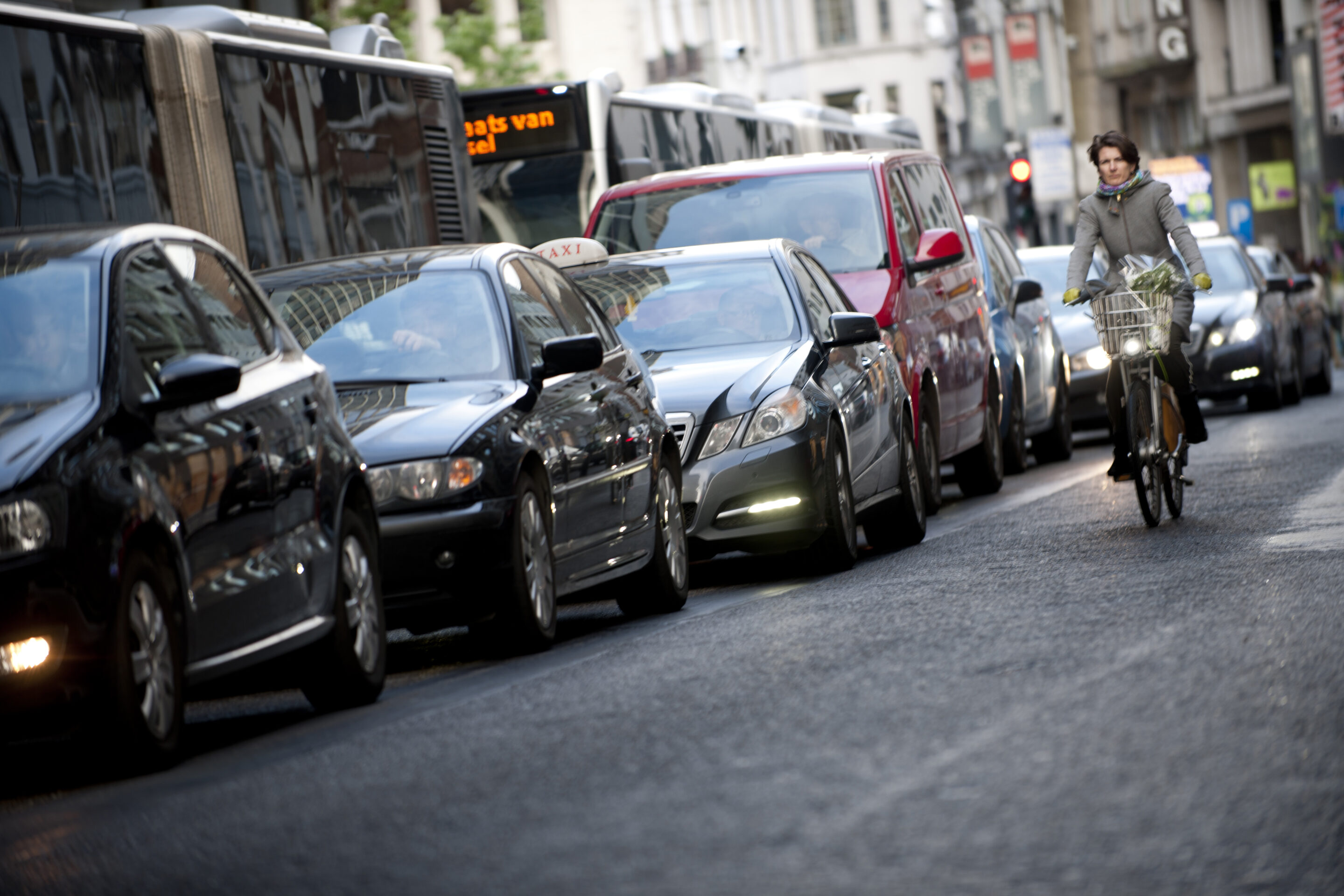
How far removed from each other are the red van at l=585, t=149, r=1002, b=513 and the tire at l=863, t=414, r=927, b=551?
2.85 ft

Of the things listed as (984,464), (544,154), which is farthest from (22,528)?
(544,154)

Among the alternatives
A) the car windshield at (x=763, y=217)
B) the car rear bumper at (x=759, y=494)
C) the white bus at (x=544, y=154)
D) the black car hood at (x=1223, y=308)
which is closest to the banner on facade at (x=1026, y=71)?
the black car hood at (x=1223, y=308)

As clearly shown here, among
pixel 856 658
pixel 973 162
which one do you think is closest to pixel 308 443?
pixel 856 658

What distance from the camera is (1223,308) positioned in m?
24.0

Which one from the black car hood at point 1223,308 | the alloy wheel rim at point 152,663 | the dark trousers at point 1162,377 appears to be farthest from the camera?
the black car hood at point 1223,308

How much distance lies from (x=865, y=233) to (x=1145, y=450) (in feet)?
10.1

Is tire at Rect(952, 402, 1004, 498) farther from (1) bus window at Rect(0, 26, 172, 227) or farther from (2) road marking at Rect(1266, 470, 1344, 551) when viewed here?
(1) bus window at Rect(0, 26, 172, 227)

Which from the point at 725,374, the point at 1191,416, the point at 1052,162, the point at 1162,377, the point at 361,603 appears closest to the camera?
the point at 361,603

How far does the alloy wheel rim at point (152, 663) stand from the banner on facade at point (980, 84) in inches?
2263

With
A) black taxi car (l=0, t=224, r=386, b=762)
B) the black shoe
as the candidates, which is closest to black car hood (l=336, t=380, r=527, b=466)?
black taxi car (l=0, t=224, r=386, b=762)

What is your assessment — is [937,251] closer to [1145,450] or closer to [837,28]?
[1145,450]

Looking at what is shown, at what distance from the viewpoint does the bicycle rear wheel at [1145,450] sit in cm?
1203

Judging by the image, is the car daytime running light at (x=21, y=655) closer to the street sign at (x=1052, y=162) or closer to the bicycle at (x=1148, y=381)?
the bicycle at (x=1148, y=381)

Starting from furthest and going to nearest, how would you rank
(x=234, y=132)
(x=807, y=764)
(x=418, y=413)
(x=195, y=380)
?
(x=234, y=132) < (x=418, y=413) < (x=195, y=380) < (x=807, y=764)
